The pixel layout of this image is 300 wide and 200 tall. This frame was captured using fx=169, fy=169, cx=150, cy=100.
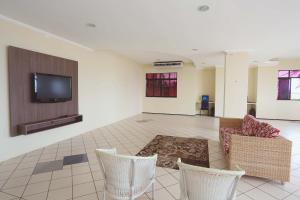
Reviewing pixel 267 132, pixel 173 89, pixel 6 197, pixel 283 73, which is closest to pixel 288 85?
pixel 283 73

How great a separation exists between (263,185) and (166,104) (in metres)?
7.05

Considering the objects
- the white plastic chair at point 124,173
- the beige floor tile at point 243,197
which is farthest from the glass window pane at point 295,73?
the white plastic chair at point 124,173

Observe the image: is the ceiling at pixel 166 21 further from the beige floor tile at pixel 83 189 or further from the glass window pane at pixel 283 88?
the glass window pane at pixel 283 88

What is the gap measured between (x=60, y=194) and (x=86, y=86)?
3586 mm

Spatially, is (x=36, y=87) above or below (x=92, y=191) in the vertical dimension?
above

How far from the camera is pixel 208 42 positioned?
14.4 ft

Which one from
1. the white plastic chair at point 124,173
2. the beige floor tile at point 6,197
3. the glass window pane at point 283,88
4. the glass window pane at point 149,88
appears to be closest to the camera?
the white plastic chair at point 124,173

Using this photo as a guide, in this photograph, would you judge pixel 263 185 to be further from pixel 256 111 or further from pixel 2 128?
pixel 256 111

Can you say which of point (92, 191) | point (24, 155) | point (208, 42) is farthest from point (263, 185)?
point (24, 155)

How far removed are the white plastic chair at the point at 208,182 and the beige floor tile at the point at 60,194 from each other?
5.36ft

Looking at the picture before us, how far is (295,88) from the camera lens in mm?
7660

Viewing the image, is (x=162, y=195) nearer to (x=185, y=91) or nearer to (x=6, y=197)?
(x=6, y=197)

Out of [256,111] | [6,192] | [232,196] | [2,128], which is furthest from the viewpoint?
[256,111]

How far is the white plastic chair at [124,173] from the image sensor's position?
156 centimetres
